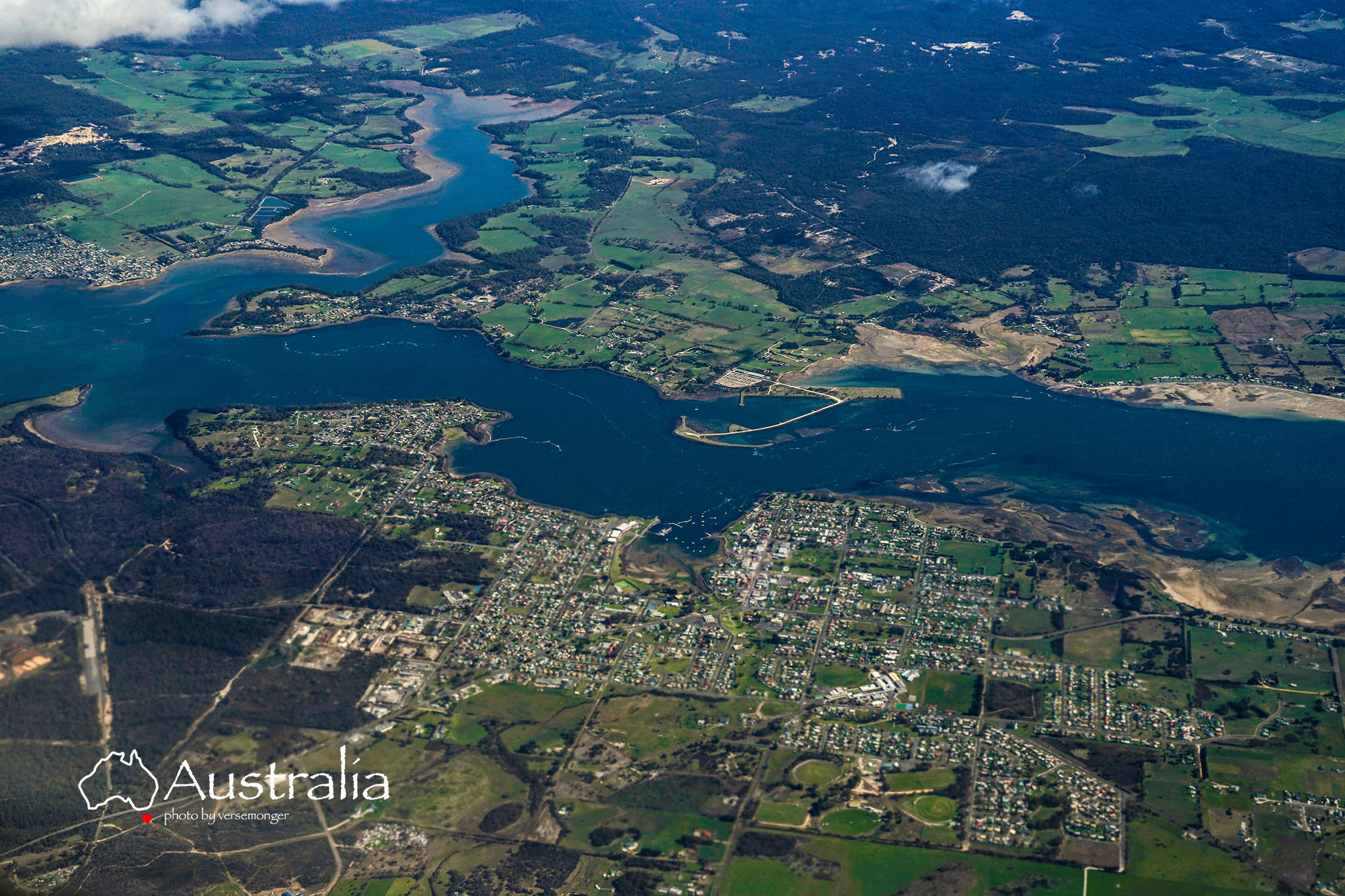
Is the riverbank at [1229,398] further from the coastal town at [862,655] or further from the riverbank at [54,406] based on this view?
the riverbank at [54,406]

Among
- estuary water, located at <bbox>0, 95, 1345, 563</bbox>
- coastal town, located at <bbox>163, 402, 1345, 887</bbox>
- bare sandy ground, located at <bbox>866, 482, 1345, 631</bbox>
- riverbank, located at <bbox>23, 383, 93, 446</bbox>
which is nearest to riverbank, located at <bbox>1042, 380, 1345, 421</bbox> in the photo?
estuary water, located at <bbox>0, 95, 1345, 563</bbox>

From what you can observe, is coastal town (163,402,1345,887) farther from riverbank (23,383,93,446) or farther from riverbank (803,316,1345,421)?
riverbank (803,316,1345,421)

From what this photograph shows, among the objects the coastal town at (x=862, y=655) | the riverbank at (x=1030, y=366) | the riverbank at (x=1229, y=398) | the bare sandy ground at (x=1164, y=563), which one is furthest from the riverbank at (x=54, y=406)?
the riverbank at (x=1229, y=398)

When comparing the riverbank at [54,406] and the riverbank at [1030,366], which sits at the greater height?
the riverbank at [1030,366]

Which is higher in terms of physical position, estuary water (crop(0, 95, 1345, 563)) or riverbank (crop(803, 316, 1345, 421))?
riverbank (crop(803, 316, 1345, 421))

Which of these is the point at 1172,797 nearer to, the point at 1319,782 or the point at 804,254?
the point at 1319,782

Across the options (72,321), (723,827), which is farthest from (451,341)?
(723,827)

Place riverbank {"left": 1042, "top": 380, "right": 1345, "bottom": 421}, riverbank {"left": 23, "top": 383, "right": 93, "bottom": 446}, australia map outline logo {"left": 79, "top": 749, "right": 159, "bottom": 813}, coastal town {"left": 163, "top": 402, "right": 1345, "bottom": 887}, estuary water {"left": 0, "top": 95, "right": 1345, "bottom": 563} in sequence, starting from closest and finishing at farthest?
coastal town {"left": 163, "top": 402, "right": 1345, "bottom": 887}
australia map outline logo {"left": 79, "top": 749, "right": 159, "bottom": 813}
estuary water {"left": 0, "top": 95, "right": 1345, "bottom": 563}
riverbank {"left": 1042, "top": 380, "right": 1345, "bottom": 421}
riverbank {"left": 23, "top": 383, "right": 93, "bottom": 446}
